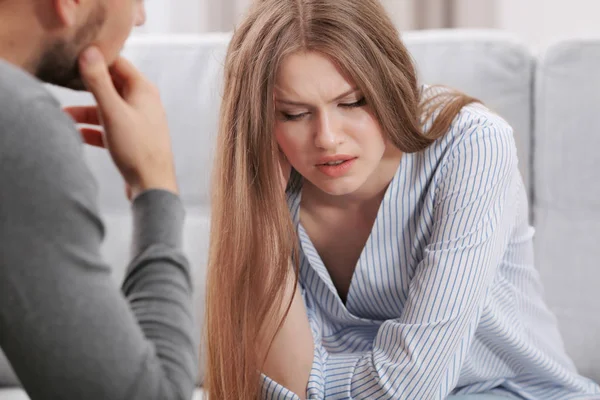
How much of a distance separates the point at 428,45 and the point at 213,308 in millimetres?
629

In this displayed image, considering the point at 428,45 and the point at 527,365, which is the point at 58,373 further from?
the point at 428,45

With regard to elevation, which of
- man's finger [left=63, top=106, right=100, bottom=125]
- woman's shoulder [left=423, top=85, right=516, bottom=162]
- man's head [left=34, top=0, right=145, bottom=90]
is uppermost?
man's head [left=34, top=0, right=145, bottom=90]

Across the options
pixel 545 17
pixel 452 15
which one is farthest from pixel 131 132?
pixel 545 17

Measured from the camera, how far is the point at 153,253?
0.49 m

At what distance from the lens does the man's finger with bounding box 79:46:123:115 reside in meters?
0.50

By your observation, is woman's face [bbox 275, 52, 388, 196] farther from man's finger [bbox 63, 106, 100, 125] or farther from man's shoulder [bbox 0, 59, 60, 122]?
man's shoulder [bbox 0, 59, 60, 122]

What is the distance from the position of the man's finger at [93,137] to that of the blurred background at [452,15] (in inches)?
52.9

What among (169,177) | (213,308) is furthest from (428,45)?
(169,177)

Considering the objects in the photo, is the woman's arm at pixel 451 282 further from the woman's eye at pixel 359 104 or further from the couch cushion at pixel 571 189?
the couch cushion at pixel 571 189

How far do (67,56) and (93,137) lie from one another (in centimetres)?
8

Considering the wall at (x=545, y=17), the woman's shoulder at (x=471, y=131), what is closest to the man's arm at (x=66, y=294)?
the woman's shoulder at (x=471, y=131)

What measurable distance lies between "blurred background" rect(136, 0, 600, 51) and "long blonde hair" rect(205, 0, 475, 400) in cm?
93

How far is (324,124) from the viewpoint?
2.76 ft

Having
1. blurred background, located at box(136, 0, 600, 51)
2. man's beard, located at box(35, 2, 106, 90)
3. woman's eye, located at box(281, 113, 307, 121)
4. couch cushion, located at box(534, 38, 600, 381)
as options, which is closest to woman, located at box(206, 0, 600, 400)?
woman's eye, located at box(281, 113, 307, 121)
